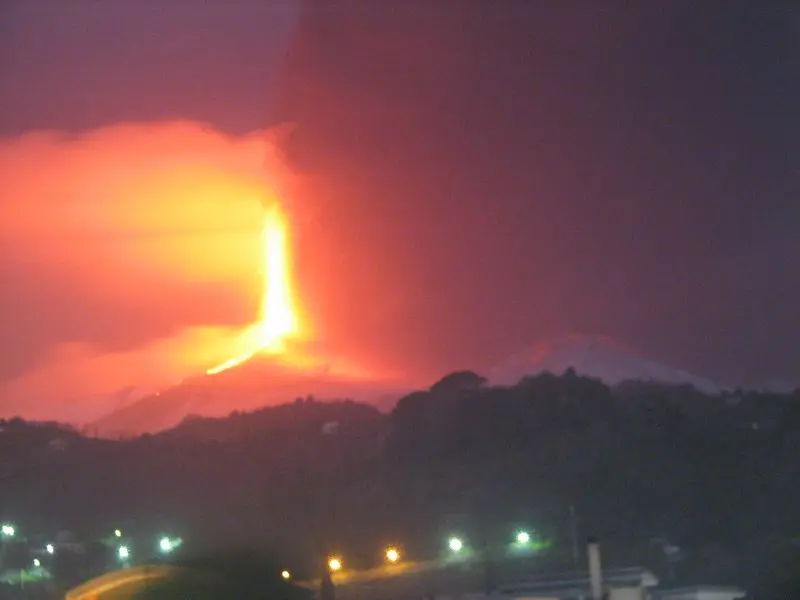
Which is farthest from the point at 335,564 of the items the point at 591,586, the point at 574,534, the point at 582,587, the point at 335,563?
the point at 591,586

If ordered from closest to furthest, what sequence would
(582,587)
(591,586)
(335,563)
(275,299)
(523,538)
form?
(591,586) < (582,587) < (523,538) < (335,563) < (275,299)

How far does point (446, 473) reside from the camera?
1371cm

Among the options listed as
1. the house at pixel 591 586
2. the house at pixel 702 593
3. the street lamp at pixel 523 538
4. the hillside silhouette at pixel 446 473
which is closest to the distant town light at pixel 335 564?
the hillside silhouette at pixel 446 473

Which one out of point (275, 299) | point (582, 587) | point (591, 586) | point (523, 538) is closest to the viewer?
point (591, 586)

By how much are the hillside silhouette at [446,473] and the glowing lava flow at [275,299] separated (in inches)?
54.9

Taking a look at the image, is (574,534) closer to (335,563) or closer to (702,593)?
(335,563)

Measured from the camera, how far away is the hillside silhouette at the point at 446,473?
39.6ft

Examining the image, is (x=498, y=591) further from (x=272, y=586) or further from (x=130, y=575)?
(x=130, y=575)

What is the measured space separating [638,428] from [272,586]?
19.2 ft

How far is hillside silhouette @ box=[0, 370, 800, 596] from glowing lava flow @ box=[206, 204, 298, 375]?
4.57ft

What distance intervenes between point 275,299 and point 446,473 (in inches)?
113

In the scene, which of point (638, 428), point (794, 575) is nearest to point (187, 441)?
point (638, 428)

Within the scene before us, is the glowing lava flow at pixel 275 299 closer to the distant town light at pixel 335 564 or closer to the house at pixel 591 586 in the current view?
the distant town light at pixel 335 564

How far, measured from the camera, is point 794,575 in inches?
357
